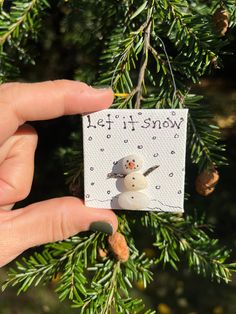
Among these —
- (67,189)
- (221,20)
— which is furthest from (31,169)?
(67,189)

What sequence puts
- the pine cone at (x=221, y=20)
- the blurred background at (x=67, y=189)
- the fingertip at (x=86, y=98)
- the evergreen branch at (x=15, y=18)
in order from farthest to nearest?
the blurred background at (x=67, y=189) → the evergreen branch at (x=15, y=18) → the pine cone at (x=221, y=20) → the fingertip at (x=86, y=98)

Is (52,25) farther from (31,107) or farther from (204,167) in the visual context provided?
(204,167)

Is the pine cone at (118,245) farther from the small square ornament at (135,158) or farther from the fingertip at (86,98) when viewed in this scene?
the fingertip at (86,98)

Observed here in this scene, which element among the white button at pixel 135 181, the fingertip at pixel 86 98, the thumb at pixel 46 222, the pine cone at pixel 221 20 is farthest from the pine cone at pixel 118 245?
the pine cone at pixel 221 20

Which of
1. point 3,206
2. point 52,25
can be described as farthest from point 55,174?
point 3,206

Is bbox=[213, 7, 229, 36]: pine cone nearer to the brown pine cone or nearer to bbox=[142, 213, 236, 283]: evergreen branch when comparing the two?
bbox=[142, 213, 236, 283]: evergreen branch
